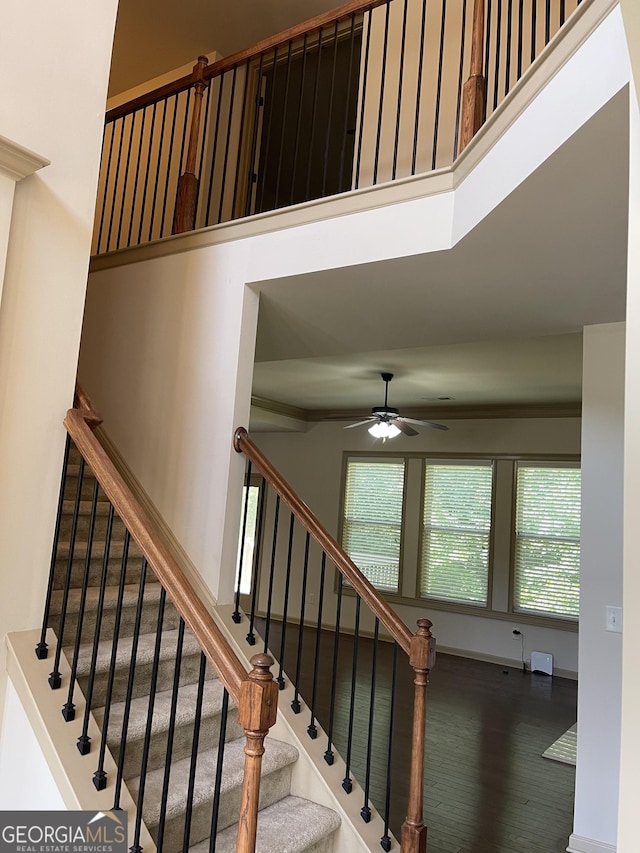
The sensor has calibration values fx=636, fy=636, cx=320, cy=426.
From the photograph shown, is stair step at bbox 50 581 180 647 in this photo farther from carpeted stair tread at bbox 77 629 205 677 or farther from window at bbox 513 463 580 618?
window at bbox 513 463 580 618

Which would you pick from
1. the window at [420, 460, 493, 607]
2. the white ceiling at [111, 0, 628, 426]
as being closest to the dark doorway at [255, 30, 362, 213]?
the white ceiling at [111, 0, 628, 426]

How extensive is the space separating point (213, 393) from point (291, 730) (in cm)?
163

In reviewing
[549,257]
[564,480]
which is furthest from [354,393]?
[549,257]

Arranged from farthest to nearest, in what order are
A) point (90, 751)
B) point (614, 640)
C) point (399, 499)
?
point (399, 499), point (614, 640), point (90, 751)

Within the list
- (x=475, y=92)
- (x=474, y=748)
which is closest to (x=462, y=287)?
(x=475, y=92)

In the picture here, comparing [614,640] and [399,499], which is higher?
[399,499]

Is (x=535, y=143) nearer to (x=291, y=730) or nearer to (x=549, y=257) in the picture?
(x=549, y=257)

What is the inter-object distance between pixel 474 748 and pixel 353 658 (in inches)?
68.3

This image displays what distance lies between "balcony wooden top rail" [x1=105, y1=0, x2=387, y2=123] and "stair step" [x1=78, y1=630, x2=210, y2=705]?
298 centimetres

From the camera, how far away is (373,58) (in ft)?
11.9

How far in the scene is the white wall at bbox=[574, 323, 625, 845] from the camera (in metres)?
3.10

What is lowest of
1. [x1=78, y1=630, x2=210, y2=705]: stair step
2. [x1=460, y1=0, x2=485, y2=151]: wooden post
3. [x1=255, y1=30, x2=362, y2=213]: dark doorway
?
[x1=78, y1=630, x2=210, y2=705]: stair step

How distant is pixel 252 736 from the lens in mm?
1598

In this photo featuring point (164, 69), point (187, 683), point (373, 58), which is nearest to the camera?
point (187, 683)
